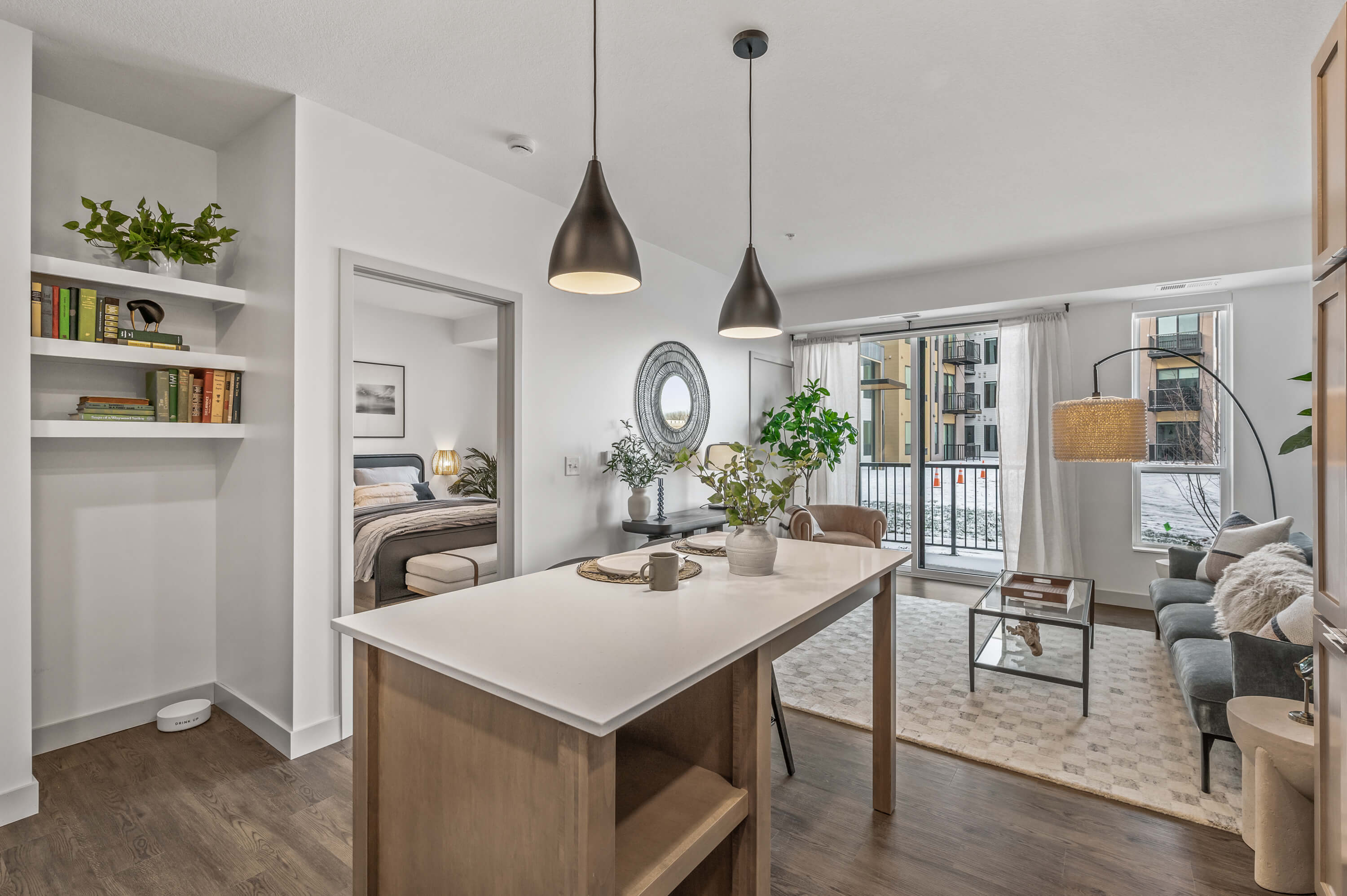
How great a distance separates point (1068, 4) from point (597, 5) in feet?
4.95

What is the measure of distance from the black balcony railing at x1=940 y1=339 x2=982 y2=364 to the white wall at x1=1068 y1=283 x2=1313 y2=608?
0.93 meters

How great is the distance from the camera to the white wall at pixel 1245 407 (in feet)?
14.0

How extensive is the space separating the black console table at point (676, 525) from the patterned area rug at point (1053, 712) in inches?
38.8

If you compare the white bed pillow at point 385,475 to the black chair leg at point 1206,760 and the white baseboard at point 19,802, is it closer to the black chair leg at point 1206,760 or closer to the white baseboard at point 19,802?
the white baseboard at point 19,802

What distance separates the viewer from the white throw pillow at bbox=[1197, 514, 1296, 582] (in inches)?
128

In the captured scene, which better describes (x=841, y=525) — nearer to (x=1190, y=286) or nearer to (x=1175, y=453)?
(x=1175, y=453)

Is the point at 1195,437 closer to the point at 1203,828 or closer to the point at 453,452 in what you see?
the point at 1203,828

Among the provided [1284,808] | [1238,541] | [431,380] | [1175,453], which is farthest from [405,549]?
[1175,453]

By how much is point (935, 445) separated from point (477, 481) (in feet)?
15.7

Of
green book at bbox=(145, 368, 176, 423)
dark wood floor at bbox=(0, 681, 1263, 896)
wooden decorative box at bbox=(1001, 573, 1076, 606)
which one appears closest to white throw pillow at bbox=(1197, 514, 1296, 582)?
wooden decorative box at bbox=(1001, 573, 1076, 606)

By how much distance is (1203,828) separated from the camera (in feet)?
6.70

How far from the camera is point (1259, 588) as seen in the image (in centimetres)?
246

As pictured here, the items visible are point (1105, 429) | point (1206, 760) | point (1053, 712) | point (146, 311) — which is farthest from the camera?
point (1105, 429)

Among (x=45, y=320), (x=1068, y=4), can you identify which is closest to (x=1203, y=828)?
(x=1068, y=4)
